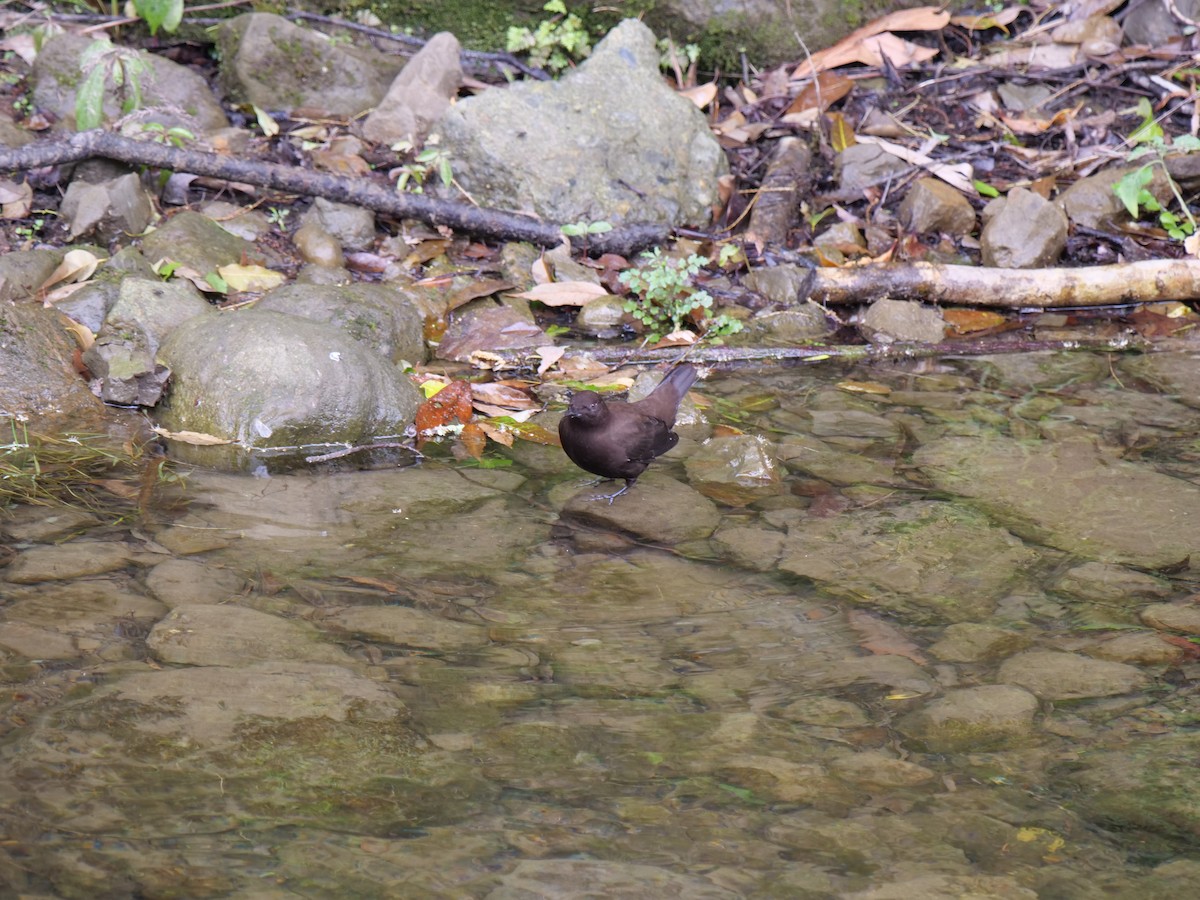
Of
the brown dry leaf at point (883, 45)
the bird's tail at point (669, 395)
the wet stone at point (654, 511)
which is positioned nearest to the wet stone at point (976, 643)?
the wet stone at point (654, 511)

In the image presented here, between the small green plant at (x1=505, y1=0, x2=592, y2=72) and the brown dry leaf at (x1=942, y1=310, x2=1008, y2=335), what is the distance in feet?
11.9

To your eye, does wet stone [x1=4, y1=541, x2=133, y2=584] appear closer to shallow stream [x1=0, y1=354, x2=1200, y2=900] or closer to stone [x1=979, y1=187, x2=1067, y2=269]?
shallow stream [x1=0, y1=354, x2=1200, y2=900]

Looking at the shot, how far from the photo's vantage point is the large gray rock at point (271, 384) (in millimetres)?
4918

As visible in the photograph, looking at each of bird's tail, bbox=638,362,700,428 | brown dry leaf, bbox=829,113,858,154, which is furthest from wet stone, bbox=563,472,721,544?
brown dry leaf, bbox=829,113,858,154

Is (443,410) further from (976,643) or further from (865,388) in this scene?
(976,643)

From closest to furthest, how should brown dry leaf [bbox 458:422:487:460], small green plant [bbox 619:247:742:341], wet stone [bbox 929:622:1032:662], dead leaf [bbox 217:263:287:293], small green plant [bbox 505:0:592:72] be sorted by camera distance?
wet stone [bbox 929:622:1032:662] → brown dry leaf [bbox 458:422:487:460] → dead leaf [bbox 217:263:287:293] → small green plant [bbox 619:247:742:341] → small green plant [bbox 505:0:592:72]

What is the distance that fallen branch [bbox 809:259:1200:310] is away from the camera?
22.4 ft

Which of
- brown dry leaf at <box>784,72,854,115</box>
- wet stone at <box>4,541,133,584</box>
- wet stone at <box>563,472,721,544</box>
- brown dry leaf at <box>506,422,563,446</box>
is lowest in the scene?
brown dry leaf at <box>506,422,563,446</box>

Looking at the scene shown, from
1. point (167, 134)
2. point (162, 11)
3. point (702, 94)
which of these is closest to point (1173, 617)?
point (702, 94)

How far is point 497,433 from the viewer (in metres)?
5.30

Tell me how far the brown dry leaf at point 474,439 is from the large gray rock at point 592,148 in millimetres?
2428

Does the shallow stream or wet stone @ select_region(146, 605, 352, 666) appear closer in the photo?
the shallow stream

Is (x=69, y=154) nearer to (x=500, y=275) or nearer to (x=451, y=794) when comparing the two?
(x=500, y=275)

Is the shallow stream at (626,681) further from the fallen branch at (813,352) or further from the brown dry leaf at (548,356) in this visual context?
the fallen branch at (813,352)
